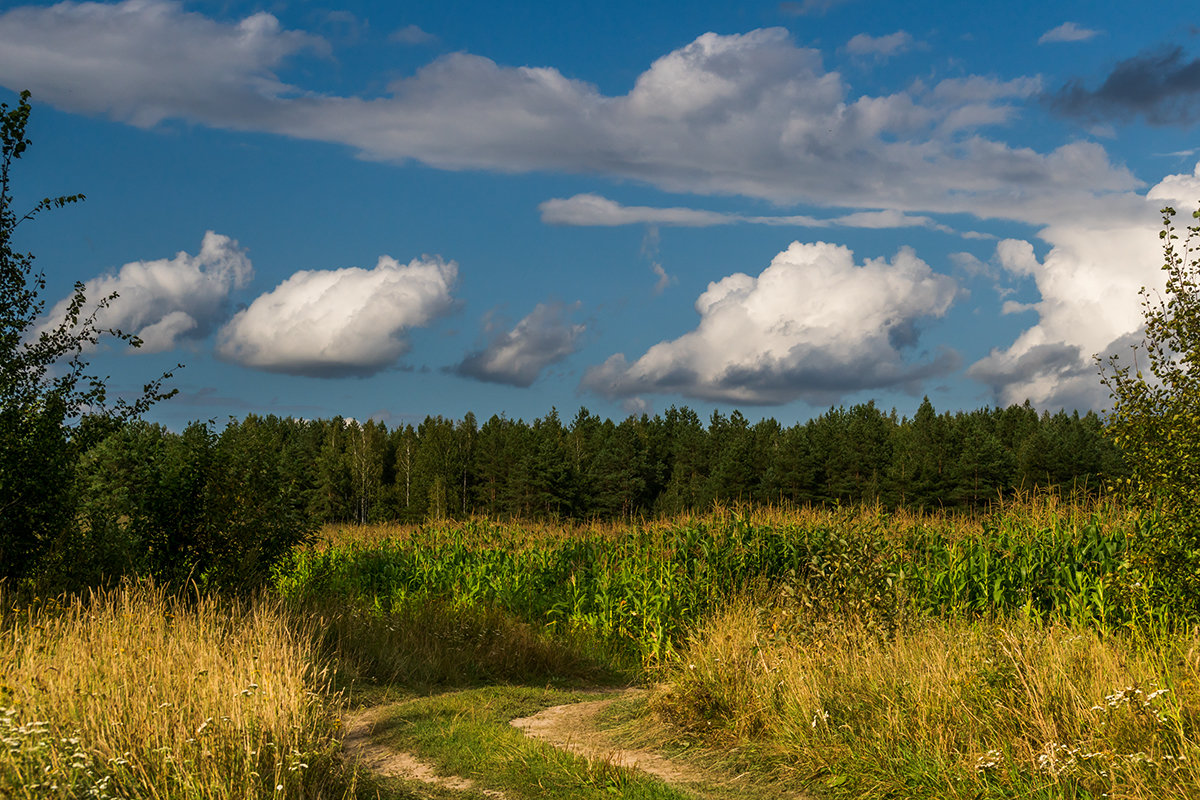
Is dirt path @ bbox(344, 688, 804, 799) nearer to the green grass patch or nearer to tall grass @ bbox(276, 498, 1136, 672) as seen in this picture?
the green grass patch

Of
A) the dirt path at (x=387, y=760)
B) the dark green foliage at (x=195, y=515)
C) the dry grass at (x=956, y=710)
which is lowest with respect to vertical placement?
the dirt path at (x=387, y=760)

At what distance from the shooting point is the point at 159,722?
19.1ft

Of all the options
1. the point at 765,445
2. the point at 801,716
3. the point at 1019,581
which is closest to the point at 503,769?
the point at 801,716

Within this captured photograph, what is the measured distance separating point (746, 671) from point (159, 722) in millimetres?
4991

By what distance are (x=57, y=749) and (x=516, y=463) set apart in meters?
81.7

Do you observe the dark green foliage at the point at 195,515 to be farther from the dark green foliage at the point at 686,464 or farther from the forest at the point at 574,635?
the dark green foliage at the point at 686,464

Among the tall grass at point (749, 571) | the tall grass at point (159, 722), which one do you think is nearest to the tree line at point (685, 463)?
the tall grass at point (749, 571)

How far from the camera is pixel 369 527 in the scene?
27.0 m

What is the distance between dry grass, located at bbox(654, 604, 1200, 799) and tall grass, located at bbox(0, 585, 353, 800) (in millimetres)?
3533

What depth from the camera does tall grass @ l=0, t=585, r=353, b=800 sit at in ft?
16.9

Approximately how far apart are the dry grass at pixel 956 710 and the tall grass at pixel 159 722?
353 cm

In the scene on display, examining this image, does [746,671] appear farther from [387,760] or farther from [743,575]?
[743,575]

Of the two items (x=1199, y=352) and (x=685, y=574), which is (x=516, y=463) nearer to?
(x=685, y=574)

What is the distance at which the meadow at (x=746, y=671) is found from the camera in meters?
5.61
